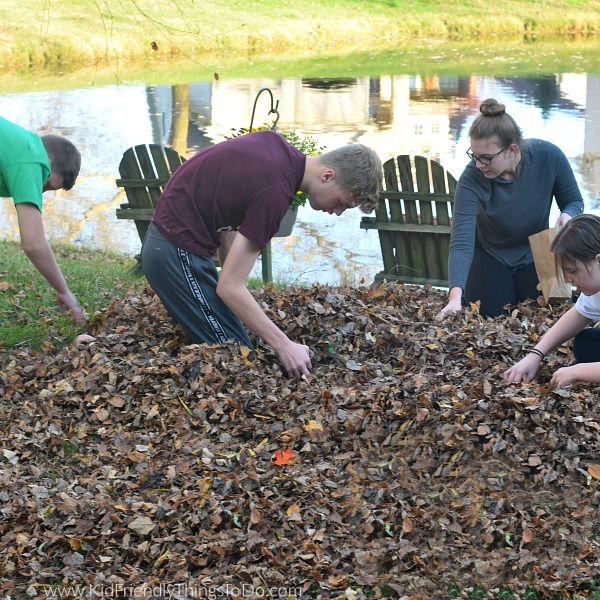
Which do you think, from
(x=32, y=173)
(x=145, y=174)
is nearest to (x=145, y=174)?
(x=145, y=174)

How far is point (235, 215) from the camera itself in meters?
3.90

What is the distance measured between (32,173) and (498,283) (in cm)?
264

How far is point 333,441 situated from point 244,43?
75.4 feet

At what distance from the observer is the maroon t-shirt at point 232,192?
12.0 feet

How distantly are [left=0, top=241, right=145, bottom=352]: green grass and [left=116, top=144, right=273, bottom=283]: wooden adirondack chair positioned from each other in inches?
19.0

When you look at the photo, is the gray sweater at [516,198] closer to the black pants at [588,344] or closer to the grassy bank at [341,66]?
the black pants at [588,344]

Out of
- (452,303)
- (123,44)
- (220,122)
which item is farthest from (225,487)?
(123,44)

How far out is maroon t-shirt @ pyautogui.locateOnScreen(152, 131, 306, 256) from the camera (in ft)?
12.0

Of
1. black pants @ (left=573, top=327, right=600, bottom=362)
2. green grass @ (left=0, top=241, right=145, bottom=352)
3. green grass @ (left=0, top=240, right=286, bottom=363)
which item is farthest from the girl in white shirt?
green grass @ (left=0, top=241, right=145, bottom=352)

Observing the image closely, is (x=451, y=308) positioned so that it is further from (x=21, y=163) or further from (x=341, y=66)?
(x=341, y=66)

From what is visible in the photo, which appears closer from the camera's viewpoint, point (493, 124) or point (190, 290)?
point (190, 290)

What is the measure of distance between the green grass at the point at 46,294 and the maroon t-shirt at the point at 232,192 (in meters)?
1.18

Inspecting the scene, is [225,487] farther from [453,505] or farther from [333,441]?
[453,505]

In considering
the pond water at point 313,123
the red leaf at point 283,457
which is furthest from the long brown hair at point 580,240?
the pond water at point 313,123
